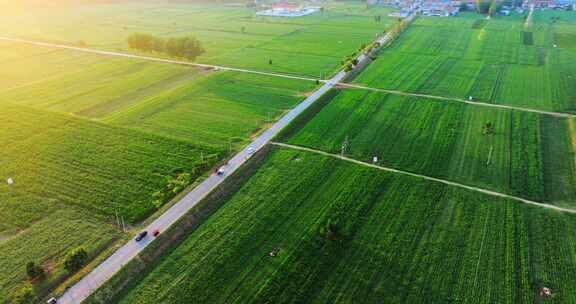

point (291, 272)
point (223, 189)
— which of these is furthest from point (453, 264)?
point (223, 189)

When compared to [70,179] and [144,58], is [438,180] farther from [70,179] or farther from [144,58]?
[144,58]

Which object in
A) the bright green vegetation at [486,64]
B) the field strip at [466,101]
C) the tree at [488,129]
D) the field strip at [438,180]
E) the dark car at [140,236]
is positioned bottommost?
the dark car at [140,236]

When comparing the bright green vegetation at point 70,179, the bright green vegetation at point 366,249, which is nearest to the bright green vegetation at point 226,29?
the bright green vegetation at point 70,179

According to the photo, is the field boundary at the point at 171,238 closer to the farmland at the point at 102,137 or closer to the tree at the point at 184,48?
the farmland at the point at 102,137

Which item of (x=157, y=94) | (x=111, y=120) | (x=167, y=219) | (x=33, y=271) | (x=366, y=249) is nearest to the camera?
(x=33, y=271)

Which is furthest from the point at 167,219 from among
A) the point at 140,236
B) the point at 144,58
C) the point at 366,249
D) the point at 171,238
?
the point at 144,58
